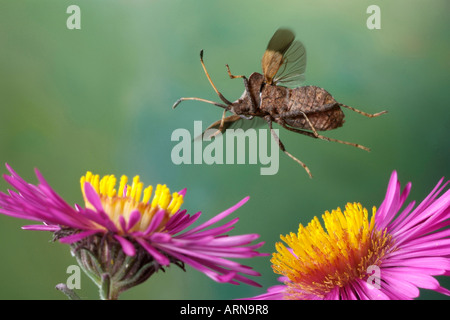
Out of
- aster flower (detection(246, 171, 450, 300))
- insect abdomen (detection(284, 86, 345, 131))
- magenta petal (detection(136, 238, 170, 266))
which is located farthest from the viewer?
insect abdomen (detection(284, 86, 345, 131))

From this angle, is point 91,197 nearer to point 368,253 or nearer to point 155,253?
point 155,253

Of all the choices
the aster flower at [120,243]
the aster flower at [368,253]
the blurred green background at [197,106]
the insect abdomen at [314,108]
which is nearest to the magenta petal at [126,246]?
the aster flower at [120,243]

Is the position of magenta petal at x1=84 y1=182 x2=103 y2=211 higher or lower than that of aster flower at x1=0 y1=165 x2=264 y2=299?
higher

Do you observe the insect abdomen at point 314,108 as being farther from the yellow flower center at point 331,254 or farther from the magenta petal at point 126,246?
the magenta petal at point 126,246

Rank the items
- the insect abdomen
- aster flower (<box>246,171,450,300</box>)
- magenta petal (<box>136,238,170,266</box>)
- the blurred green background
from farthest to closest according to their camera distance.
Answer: the blurred green background, the insect abdomen, aster flower (<box>246,171,450,300</box>), magenta petal (<box>136,238,170,266</box>)

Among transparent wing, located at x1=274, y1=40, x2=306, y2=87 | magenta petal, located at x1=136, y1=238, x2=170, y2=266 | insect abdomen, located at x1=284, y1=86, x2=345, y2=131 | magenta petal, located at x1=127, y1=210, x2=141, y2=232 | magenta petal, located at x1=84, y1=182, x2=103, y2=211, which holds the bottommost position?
magenta petal, located at x1=136, y1=238, x2=170, y2=266

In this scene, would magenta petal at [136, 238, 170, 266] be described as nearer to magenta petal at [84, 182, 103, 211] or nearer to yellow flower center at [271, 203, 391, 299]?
magenta petal at [84, 182, 103, 211]

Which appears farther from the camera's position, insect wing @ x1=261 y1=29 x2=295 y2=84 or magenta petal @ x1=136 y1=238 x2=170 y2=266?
insect wing @ x1=261 y1=29 x2=295 y2=84

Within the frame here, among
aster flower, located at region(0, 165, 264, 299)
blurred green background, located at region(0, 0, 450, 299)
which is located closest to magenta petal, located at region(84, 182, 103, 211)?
aster flower, located at region(0, 165, 264, 299)
